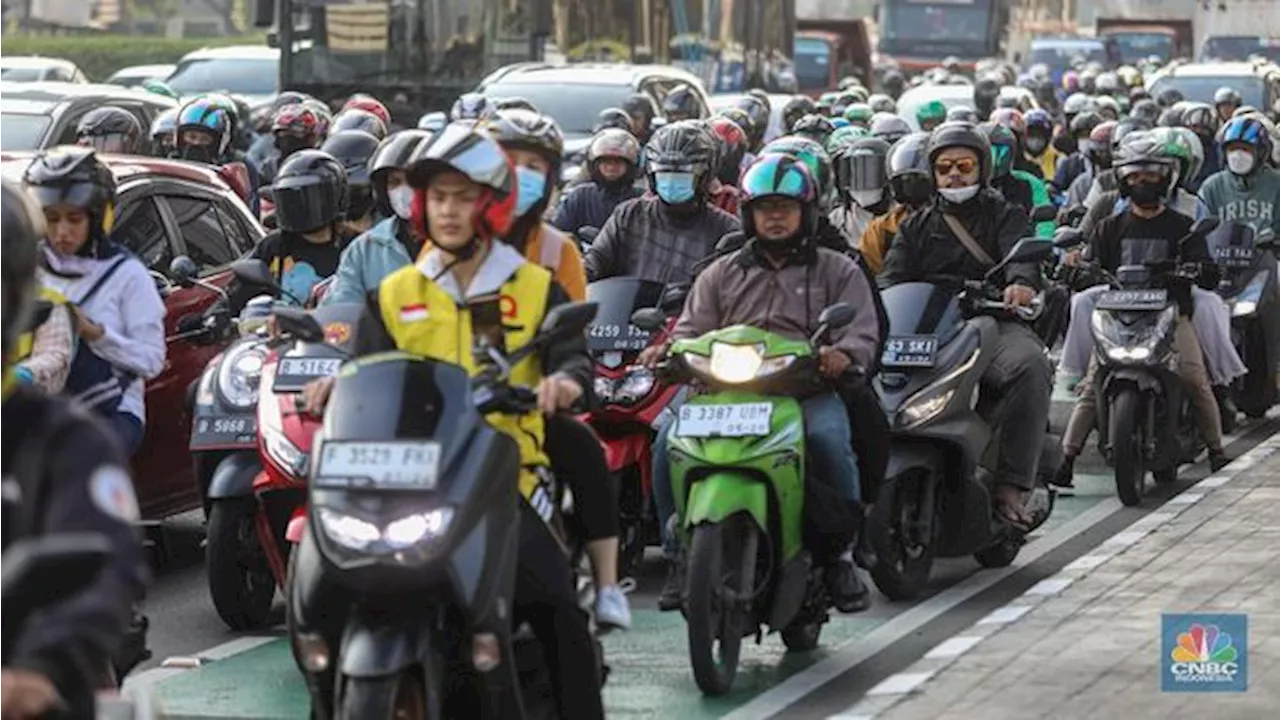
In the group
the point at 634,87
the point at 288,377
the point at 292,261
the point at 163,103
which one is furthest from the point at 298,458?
the point at 634,87

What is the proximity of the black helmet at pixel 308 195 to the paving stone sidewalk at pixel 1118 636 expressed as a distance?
2.74 m

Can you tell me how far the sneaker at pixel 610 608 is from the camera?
28.2ft

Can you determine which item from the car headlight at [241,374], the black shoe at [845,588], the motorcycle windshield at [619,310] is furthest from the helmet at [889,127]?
the black shoe at [845,588]

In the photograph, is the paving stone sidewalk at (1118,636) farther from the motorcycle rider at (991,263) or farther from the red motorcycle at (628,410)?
the red motorcycle at (628,410)

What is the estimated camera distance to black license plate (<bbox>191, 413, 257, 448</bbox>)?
1202 centimetres

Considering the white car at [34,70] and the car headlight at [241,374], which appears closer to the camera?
the car headlight at [241,374]

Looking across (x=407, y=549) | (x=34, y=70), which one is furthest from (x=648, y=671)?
(x=34, y=70)

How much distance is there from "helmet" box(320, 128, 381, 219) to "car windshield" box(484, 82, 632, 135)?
13.3 meters

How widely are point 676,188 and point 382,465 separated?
6.33 m

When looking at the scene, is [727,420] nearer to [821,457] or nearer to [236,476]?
[821,457]

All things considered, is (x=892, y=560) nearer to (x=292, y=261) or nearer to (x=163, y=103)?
(x=292, y=261)

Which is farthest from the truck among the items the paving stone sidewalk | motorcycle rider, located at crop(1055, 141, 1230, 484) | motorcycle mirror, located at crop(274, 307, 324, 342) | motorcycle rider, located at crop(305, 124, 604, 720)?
motorcycle rider, located at crop(305, 124, 604, 720)

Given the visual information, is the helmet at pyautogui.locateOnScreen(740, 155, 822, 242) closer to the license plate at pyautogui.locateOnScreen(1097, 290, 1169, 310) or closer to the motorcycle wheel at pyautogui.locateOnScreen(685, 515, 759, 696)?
the motorcycle wheel at pyautogui.locateOnScreen(685, 515, 759, 696)

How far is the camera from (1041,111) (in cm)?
2912
